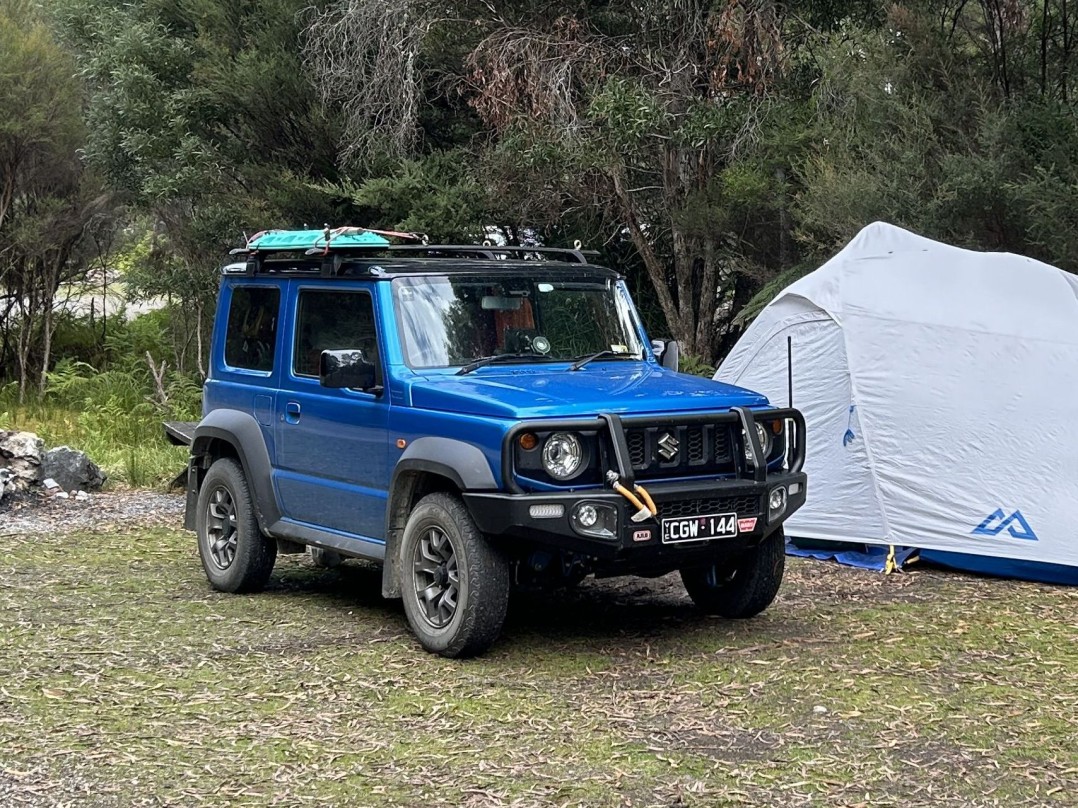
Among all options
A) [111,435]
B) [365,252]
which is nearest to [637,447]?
[365,252]

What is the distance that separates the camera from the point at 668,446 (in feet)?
21.0

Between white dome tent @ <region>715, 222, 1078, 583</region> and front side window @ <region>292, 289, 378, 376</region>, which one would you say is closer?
front side window @ <region>292, 289, 378, 376</region>

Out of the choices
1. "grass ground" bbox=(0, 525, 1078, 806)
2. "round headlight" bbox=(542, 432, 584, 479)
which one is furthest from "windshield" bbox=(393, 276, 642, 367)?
"grass ground" bbox=(0, 525, 1078, 806)

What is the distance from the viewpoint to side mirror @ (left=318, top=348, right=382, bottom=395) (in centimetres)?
684

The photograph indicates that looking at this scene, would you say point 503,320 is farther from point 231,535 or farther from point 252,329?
point 231,535

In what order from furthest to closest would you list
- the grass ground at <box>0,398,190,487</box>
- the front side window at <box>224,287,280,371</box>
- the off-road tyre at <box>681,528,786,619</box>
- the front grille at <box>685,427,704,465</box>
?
the grass ground at <box>0,398,190,487</box>
the front side window at <box>224,287,280,371</box>
the off-road tyre at <box>681,528,786,619</box>
the front grille at <box>685,427,704,465</box>

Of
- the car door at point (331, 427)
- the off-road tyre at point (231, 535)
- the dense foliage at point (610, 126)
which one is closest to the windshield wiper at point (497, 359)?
the car door at point (331, 427)

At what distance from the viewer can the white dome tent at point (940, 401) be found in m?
8.54

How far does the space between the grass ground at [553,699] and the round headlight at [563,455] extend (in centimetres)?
95

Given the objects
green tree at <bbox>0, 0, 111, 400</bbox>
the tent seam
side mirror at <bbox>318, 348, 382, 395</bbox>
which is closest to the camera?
side mirror at <bbox>318, 348, 382, 395</bbox>

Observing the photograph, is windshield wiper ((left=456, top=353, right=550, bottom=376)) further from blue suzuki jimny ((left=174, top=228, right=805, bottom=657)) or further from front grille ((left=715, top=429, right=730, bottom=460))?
front grille ((left=715, top=429, right=730, bottom=460))

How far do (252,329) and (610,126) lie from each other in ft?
21.5

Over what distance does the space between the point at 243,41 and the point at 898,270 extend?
1023 centimetres

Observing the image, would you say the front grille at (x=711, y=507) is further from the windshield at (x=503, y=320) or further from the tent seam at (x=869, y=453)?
the tent seam at (x=869, y=453)
